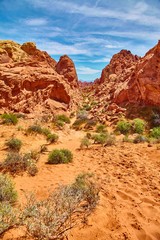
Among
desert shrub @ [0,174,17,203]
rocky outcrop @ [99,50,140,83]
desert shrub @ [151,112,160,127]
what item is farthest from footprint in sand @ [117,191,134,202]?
rocky outcrop @ [99,50,140,83]

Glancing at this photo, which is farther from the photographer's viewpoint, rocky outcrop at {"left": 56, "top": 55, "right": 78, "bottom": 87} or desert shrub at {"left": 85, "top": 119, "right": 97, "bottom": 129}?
rocky outcrop at {"left": 56, "top": 55, "right": 78, "bottom": 87}

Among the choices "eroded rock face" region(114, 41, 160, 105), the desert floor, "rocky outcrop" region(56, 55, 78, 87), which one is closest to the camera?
the desert floor

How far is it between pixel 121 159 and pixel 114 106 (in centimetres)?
1499

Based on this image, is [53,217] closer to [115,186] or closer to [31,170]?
[115,186]

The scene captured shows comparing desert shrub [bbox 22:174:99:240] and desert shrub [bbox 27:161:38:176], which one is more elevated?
desert shrub [bbox 22:174:99:240]

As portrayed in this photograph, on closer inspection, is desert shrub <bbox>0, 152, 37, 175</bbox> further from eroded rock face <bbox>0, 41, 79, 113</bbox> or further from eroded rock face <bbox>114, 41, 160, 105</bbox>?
eroded rock face <bbox>114, 41, 160, 105</bbox>

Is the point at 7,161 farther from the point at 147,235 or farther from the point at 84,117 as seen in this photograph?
the point at 84,117

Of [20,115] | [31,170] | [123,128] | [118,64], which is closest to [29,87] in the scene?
[20,115]

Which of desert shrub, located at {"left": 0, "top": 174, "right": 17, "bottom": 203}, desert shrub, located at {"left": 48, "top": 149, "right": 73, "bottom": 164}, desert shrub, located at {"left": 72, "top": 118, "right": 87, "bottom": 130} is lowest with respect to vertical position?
desert shrub, located at {"left": 72, "top": 118, "right": 87, "bottom": 130}

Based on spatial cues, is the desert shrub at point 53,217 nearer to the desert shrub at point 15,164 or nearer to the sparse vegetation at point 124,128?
the desert shrub at point 15,164

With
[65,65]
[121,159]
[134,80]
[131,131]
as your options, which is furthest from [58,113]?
[65,65]

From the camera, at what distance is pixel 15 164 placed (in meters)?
7.01

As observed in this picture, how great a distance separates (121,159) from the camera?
8.48 m

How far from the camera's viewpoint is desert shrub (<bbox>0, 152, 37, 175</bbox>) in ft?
22.2
